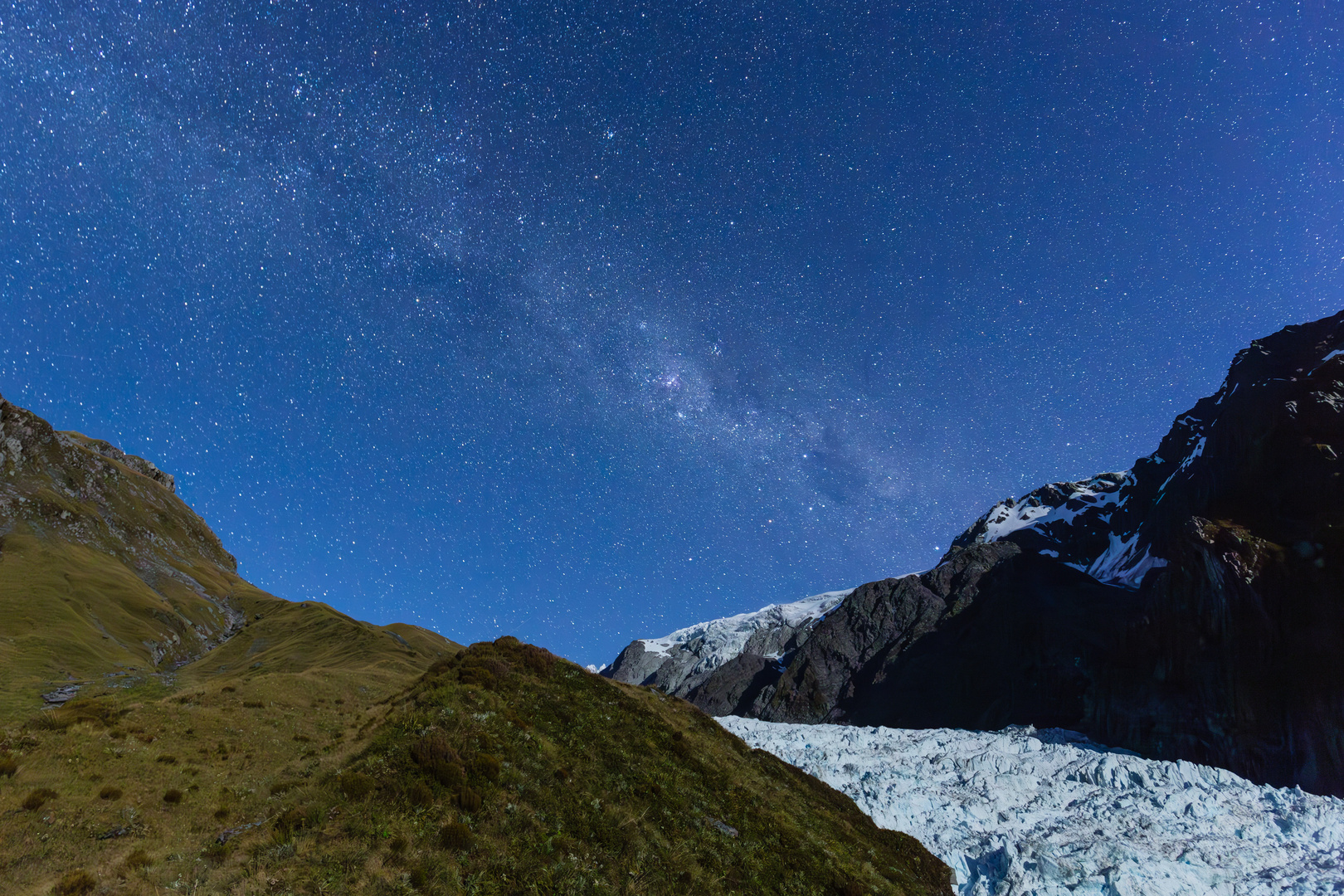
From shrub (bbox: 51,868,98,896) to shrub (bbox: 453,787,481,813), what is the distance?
8.35 metres

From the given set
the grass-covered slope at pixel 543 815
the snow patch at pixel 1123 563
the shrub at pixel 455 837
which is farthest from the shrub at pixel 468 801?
the snow patch at pixel 1123 563

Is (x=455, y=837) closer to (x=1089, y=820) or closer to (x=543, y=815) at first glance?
(x=543, y=815)

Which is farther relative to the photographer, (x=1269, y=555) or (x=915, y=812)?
(x=1269, y=555)

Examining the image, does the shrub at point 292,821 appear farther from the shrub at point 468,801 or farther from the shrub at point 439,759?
the shrub at point 468,801

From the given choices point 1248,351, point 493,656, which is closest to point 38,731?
point 493,656

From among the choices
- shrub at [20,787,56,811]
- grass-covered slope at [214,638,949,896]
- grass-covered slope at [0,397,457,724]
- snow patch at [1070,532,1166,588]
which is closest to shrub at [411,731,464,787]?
grass-covered slope at [214,638,949,896]

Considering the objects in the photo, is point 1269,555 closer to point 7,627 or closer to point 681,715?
point 681,715

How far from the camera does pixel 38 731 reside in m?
24.1

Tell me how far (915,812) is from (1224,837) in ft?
101

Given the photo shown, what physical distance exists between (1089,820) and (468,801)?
81953 mm

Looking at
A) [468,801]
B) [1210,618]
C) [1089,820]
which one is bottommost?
[1089,820]

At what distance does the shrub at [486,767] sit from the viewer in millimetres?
18531

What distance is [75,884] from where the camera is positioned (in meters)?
13.4

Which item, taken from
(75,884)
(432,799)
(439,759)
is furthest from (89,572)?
(432,799)
